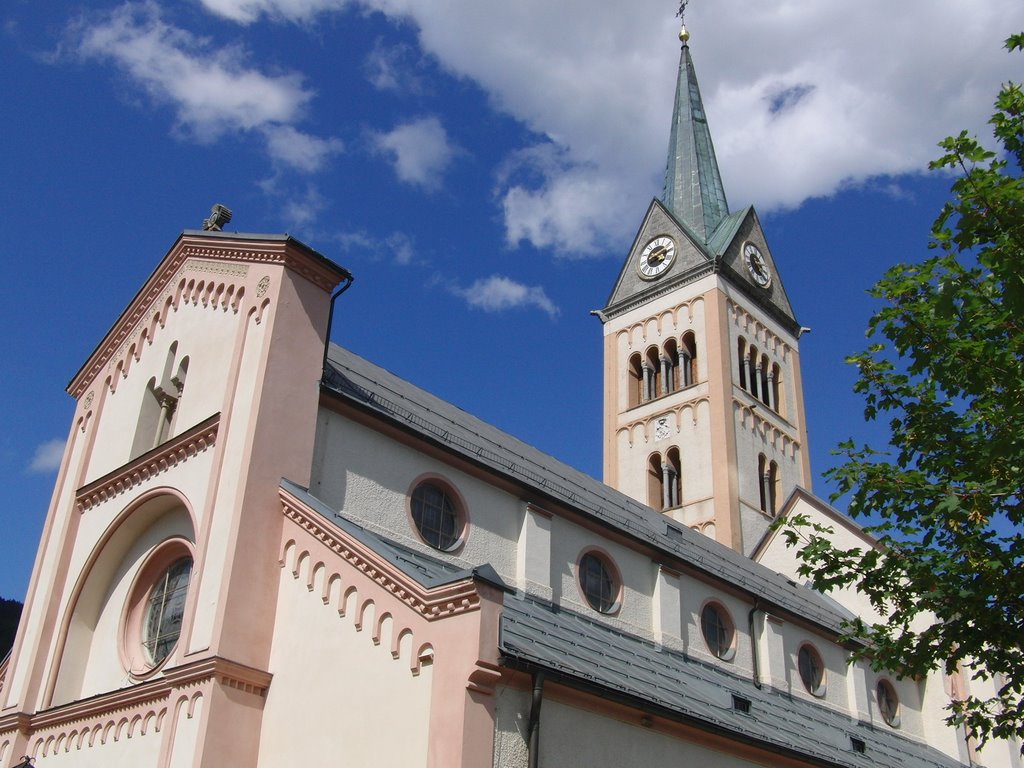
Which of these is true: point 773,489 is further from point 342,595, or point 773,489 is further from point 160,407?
point 342,595

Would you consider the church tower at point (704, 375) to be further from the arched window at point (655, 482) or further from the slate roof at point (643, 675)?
the slate roof at point (643, 675)

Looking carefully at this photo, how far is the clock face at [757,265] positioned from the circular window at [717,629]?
78.2ft

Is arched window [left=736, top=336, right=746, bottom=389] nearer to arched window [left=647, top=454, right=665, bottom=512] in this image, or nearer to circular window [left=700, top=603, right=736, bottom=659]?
arched window [left=647, top=454, right=665, bottom=512]

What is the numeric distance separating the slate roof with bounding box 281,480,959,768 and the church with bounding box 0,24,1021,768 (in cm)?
8

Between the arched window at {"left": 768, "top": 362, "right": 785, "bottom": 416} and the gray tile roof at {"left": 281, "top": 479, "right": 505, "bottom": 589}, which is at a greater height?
the arched window at {"left": 768, "top": 362, "right": 785, "bottom": 416}

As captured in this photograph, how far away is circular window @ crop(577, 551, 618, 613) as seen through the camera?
1961 cm

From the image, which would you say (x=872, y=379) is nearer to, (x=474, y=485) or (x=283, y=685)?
(x=474, y=485)

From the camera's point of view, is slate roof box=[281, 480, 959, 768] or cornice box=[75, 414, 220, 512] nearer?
slate roof box=[281, 480, 959, 768]

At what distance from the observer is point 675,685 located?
15711mm

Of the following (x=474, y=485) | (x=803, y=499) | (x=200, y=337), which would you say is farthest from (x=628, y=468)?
(x=200, y=337)

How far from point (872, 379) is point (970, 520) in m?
2.35

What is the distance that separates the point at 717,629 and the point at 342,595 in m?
11.9

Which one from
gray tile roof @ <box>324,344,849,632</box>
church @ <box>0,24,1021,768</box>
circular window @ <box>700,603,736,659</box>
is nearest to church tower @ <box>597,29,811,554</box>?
gray tile roof @ <box>324,344,849,632</box>

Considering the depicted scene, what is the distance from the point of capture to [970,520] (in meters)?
11.7
